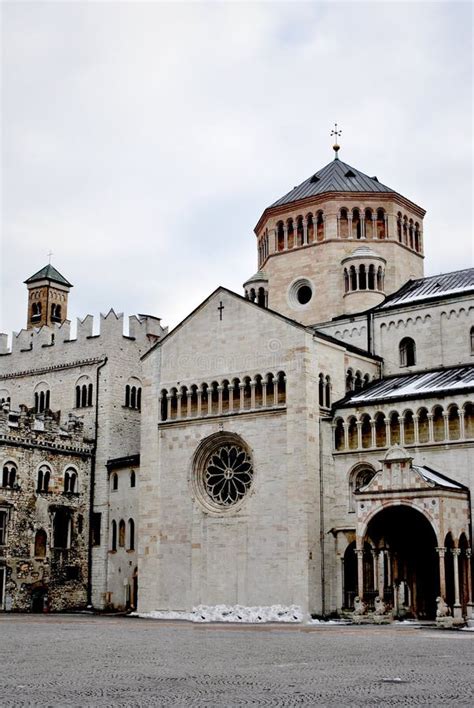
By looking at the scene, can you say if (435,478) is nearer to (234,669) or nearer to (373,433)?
(373,433)

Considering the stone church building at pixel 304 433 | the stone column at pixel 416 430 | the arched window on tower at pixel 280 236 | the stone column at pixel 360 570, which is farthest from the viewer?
the arched window on tower at pixel 280 236

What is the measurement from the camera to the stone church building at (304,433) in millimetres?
45500

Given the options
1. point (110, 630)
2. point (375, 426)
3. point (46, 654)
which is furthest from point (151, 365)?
point (46, 654)

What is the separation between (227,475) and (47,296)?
30.4 meters

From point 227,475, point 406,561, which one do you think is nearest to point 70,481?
point 227,475

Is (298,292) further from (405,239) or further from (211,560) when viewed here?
(211,560)

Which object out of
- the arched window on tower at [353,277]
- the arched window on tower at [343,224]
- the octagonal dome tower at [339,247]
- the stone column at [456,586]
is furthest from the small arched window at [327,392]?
the arched window on tower at [343,224]

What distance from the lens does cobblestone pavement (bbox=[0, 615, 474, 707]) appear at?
16.2 metres

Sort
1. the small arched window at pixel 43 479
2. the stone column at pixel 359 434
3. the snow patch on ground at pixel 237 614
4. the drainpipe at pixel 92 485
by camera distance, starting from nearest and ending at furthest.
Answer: the snow patch on ground at pixel 237 614
the stone column at pixel 359 434
the small arched window at pixel 43 479
the drainpipe at pixel 92 485

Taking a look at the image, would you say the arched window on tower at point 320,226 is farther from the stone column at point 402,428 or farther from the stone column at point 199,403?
the stone column at point 402,428

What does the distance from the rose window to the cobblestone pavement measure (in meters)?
17.8

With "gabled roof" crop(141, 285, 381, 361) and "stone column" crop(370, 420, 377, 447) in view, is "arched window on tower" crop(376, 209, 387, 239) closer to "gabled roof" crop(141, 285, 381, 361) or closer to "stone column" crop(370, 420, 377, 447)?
"gabled roof" crop(141, 285, 381, 361)

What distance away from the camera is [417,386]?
4900 cm

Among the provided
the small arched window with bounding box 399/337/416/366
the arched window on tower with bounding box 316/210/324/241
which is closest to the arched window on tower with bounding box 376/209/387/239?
the arched window on tower with bounding box 316/210/324/241
